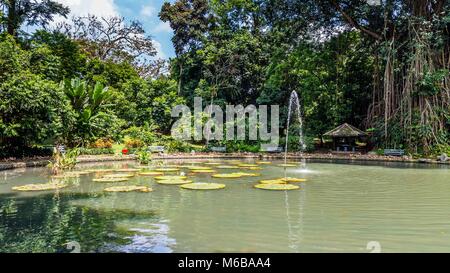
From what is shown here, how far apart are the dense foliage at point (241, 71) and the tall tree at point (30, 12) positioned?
0.23 ft

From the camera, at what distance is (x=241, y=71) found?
25172 millimetres

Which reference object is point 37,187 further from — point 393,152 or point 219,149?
point 393,152

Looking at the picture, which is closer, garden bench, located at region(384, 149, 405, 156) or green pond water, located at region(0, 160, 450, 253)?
green pond water, located at region(0, 160, 450, 253)

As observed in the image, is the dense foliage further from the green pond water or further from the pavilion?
the green pond water

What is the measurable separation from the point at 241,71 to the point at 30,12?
13917 millimetres

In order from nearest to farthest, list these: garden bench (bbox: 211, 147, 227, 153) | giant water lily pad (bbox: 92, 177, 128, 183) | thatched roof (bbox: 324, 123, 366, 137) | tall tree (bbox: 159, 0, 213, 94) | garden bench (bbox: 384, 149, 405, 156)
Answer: giant water lily pad (bbox: 92, 177, 128, 183) → garden bench (bbox: 384, 149, 405, 156) → thatched roof (bbox: 324, 123, 366, 137) → garden bench (bbox: 211, 147, 227, 153) → tall tree (bbox: 159, 0, 213, 94)

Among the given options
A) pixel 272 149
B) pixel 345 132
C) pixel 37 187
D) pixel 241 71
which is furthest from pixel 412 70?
pixel 37 187

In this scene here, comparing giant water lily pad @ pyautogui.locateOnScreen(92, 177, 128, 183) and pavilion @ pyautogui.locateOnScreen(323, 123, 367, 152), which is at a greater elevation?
pavilion @ pyautogui.locateOnScreen(323, 123, 367, 152)

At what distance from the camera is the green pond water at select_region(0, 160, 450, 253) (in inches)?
143

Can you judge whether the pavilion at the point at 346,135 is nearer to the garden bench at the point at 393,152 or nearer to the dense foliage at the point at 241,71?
the dense foliage at the point at 241,71

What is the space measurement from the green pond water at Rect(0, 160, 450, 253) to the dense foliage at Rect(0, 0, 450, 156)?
22.6ft

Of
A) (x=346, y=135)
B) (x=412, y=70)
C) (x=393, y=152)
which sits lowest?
(x=393, y=152)

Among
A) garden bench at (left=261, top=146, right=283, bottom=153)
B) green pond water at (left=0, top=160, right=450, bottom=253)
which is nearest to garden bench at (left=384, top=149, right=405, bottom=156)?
garden bench at (left=261, top=146, right=283, bottom=153)

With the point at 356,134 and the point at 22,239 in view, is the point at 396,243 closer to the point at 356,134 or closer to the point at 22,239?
the point at 22,239
